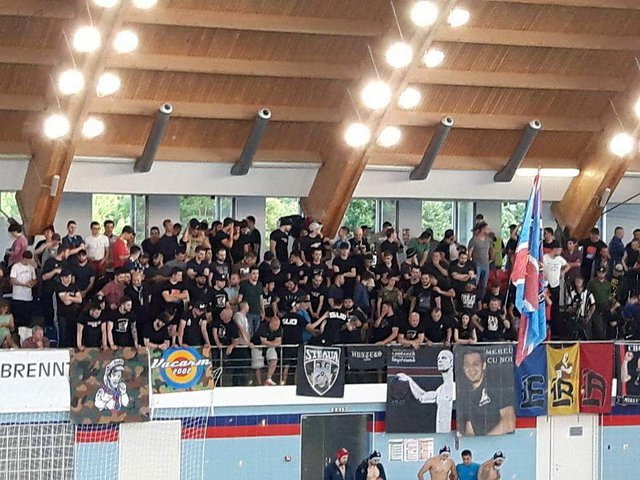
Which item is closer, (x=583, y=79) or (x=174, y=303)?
(x=174, y=303)

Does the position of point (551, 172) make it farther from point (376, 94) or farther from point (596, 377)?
point (376, 94)

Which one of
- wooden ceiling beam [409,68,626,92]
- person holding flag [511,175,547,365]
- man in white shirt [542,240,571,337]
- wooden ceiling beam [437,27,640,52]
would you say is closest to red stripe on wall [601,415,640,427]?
man in white shirt [542,240,571,337]

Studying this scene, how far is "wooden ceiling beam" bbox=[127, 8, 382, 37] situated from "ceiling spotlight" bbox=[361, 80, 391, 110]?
0.84 metres

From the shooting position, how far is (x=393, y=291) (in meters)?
23.1

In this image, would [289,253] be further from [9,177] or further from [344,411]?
[9,177]

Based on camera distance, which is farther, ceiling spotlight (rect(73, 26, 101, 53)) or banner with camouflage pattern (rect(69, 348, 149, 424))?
banner with camouflage pattern (rect(69, 348, 149, 424))

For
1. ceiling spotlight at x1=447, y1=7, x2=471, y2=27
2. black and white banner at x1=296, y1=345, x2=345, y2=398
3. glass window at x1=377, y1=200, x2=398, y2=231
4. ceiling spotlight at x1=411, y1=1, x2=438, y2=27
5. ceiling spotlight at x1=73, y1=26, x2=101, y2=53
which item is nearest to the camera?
ceiling spotlight at x1=73, y1=26, x2=101, y2=53

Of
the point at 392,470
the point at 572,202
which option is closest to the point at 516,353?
the point at 392,470

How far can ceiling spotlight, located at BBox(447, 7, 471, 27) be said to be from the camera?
21.6m

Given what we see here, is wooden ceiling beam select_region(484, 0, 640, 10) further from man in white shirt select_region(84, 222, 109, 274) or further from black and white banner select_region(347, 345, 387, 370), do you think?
man in white shirt select_region(84, 222, 109, 274)

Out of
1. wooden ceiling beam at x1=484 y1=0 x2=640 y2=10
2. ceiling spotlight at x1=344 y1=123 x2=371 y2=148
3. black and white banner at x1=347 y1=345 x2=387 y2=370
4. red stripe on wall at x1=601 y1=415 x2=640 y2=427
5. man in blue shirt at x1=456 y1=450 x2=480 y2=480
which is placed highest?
wooden ceiling beam at x1=484 y1=0 x2=640 y2=10

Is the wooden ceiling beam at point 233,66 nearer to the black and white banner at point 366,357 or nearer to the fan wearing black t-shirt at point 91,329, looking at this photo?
the fan wearing black t-shirt at point 91,329

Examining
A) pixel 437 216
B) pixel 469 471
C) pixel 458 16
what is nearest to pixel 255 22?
pixel 458 16

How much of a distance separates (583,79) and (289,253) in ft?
20.6
